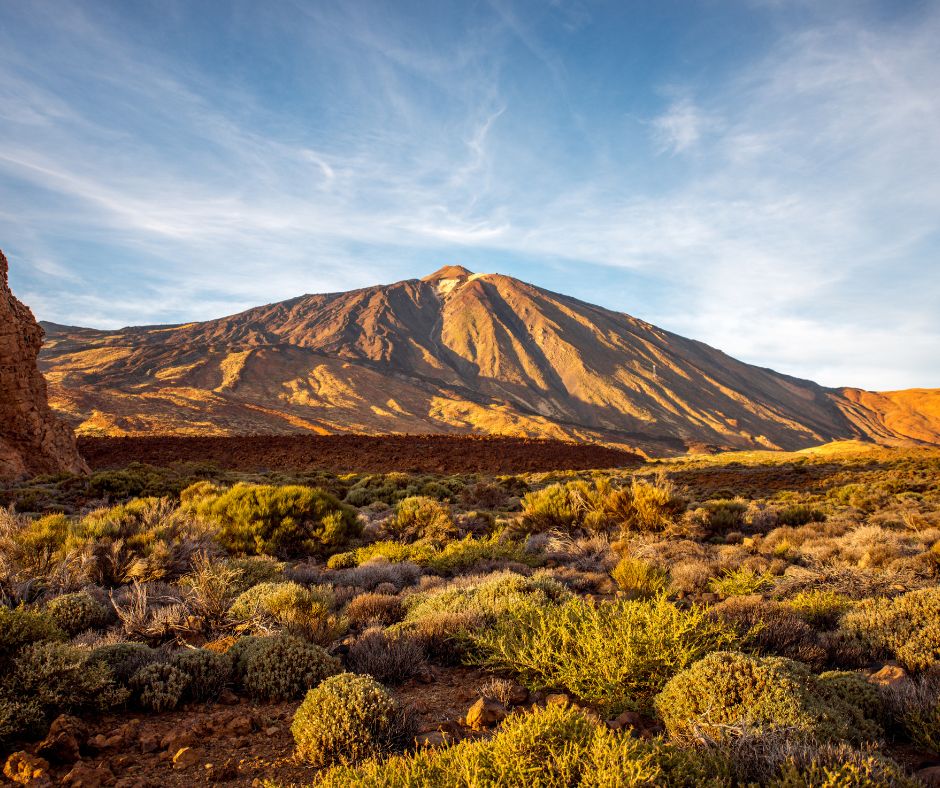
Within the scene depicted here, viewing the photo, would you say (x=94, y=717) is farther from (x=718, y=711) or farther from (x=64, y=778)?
(x=718, y=711)

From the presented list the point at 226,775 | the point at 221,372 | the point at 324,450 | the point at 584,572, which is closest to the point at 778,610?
the point at 584,572

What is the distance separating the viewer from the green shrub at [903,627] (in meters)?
3.97

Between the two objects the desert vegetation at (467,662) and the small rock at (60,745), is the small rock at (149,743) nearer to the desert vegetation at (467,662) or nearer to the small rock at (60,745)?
the desert vegetation at (467,662)

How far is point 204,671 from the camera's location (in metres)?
3.88

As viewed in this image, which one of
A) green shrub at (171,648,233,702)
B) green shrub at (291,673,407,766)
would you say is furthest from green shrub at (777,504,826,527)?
green shrub at (171,648,233,702)

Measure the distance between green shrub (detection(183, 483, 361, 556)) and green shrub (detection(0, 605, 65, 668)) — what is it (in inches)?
184

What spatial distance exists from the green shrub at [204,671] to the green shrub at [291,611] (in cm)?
64

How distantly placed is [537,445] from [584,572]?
23338 millimetres

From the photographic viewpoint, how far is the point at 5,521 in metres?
7.49

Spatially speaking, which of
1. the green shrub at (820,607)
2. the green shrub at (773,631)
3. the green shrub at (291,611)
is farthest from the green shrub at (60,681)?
the green shrub at (820,607)

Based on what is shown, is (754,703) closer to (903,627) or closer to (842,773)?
(842,773)

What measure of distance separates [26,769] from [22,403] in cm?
1678

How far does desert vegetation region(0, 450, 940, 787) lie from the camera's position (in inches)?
98.9

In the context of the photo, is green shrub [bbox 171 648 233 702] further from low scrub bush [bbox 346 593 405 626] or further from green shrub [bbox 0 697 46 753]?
low scrub bush [bbox 346 593 405 626]
